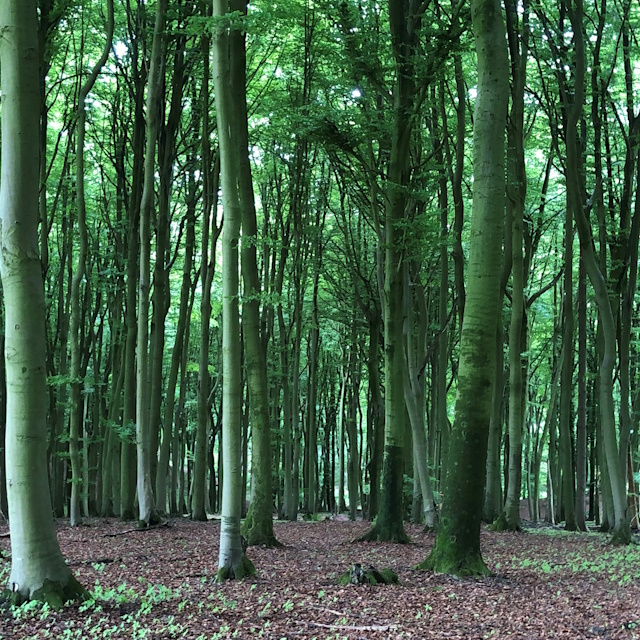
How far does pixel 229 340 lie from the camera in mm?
6789

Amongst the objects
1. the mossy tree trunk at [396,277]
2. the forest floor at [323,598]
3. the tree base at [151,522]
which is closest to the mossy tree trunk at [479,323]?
the forest floor at [323,598]

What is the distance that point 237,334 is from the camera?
6.88 metres

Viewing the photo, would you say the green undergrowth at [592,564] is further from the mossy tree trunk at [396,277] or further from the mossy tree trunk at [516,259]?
the mossy tree trunk at [516,259]

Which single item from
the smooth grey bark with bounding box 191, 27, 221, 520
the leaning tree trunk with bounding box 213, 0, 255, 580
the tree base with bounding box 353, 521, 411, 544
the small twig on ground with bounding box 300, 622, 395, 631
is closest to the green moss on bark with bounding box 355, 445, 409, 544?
the tree base with bounding box 353, 521, 411, 544

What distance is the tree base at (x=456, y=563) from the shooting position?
22.7 ft

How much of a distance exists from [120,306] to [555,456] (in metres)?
14.4

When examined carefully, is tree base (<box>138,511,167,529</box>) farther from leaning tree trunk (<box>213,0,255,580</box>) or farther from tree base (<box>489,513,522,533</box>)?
tree base (<box>489,513,522,533</box>)

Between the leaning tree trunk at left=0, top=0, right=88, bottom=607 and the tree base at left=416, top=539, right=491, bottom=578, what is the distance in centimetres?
359

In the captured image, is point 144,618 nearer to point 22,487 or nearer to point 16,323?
point 22,487

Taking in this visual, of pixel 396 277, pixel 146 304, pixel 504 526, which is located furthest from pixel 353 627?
pixel 504 526

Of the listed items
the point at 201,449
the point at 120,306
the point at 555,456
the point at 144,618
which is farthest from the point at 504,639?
the point at 555,456

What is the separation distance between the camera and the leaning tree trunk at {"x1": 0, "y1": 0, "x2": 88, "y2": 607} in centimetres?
494

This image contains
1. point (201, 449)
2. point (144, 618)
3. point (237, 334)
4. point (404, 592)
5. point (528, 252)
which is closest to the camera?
point (144, 618)

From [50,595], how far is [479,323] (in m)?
4.64
